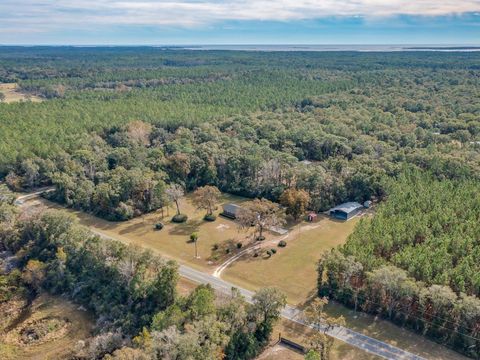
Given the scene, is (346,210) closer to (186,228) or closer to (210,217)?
(210,217)

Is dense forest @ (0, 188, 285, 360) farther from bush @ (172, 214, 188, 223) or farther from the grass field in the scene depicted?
bush @ (172, 214, 188, 223)

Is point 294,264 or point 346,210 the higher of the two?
point 346,210

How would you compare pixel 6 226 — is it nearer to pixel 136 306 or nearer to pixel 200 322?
pixel 136 306

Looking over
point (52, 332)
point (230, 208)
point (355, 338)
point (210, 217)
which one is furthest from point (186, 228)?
point (355, 338)

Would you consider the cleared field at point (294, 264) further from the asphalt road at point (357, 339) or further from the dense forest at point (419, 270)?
the dense forest at point (419, 270)

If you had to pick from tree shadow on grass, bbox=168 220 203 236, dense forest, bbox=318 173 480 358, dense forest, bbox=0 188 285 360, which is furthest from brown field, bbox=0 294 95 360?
dense forest, bbox=318 173 480 358

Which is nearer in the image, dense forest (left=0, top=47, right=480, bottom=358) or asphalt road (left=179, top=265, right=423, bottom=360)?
asphalt road (left=179, top=265, right=423, bottom=360)

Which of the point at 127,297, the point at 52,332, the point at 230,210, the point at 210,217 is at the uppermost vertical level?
the point at 230,210

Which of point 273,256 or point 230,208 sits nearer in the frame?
point 273,256
